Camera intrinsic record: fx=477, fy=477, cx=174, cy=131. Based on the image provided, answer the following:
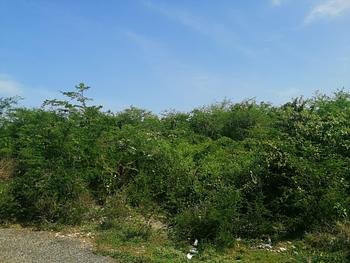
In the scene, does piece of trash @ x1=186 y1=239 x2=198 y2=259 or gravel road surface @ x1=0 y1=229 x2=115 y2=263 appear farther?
piece of trash @ x1=186 y1=239 x2=198 y2=259

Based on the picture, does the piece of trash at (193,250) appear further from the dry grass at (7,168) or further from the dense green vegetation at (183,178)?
the dry grass at (7,168)

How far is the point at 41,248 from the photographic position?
1013cm

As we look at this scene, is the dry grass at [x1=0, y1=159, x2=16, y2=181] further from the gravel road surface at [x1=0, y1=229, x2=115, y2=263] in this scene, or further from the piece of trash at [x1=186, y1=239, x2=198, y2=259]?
the piece of trash at [x1=186, y1=239, x2=198, y2=259]

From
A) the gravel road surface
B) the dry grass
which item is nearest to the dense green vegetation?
the dry grass

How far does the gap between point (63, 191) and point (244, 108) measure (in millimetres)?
10502

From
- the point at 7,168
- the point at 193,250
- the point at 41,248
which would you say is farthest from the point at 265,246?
the point at 7,168

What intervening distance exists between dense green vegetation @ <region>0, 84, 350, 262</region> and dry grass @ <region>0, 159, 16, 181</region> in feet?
0.15

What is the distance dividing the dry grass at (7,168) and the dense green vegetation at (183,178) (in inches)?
1.8

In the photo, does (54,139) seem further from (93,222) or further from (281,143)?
(281,143)

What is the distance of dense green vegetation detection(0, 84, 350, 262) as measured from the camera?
11039 millimetres

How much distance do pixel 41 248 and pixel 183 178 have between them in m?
4.82

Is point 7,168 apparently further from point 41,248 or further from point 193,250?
point 193,250

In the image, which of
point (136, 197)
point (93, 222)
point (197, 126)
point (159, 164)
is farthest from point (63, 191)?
point (197, 126)

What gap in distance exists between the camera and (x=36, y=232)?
11711 mm
